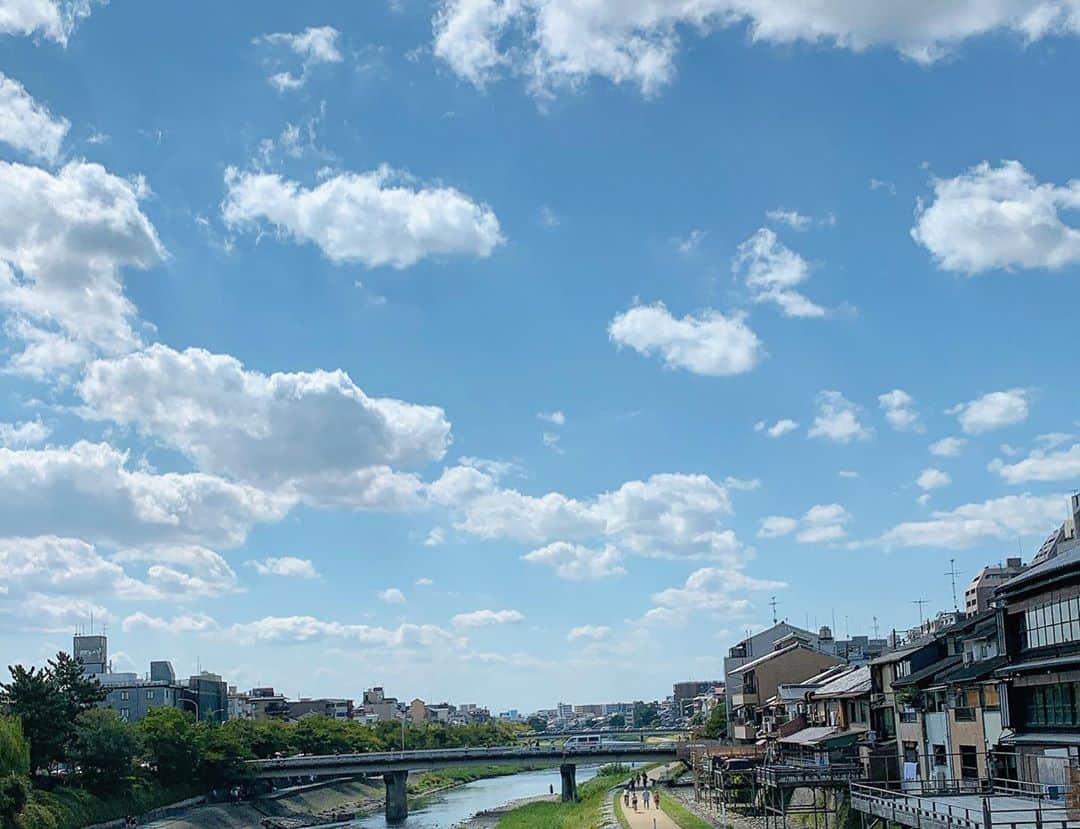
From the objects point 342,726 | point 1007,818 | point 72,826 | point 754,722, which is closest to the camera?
point 1007,818

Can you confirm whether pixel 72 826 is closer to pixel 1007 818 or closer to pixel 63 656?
pixel 63 656

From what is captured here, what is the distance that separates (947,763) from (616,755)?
1975 inches

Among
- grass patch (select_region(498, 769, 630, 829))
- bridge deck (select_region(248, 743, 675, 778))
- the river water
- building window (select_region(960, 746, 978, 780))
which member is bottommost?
the river water

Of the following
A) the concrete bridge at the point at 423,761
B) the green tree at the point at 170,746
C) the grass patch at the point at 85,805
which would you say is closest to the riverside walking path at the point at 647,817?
the concrete bridge at the point at 423,761

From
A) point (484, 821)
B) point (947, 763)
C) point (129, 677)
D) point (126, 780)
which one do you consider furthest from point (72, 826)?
point (129, 677)

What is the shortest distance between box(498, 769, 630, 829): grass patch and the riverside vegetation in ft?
73.0

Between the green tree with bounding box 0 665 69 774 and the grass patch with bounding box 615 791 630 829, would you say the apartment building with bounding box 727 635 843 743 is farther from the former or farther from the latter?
the green tree with bounding box 0 665 69 774

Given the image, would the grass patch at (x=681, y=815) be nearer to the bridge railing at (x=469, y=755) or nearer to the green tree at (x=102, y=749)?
the bridge railing at (x=469, y=755)

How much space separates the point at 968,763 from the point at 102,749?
50.5 metres

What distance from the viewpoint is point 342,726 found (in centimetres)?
12862

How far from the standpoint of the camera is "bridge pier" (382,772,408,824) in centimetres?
9168

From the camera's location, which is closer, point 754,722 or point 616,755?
point 754,722

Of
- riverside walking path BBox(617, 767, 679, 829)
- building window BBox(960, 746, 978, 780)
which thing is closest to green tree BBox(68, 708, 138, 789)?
riverside walking path BBox(617, 767, 679, 829)

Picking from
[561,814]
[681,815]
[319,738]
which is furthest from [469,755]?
[681,815]
